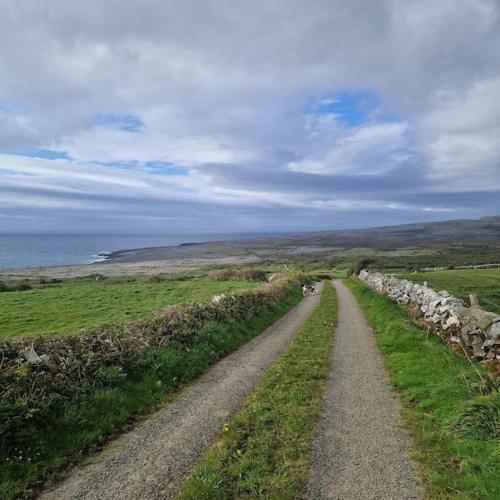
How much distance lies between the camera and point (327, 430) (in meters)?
7.09

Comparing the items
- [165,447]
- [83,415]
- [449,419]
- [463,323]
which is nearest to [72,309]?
[83,415]

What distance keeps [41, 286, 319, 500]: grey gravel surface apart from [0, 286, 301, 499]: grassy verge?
16.2 inches

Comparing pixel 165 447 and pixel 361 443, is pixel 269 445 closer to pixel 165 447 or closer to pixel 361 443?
pixel 361 443

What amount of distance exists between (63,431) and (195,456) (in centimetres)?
271

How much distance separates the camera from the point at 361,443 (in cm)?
659

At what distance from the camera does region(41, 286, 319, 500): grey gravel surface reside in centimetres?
539

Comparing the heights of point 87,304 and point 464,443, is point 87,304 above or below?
below

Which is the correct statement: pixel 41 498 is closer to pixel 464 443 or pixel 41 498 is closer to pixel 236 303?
pixel 464 443

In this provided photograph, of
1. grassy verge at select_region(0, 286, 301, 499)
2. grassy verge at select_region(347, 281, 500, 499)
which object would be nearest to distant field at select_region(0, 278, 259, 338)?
grassy verge at select_region(0, 286, 301, 499)

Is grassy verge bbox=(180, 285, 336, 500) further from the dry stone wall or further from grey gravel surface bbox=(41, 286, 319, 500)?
the dry stone wall

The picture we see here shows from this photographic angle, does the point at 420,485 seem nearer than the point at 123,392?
Yes

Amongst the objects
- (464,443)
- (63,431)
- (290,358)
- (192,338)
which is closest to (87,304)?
(192,338)

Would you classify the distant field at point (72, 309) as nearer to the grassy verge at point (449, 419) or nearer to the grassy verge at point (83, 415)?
the grassy verge at point (83, 415)

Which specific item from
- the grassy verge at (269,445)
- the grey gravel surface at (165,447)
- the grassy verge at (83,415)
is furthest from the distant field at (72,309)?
the grassy verge at (269,445)
